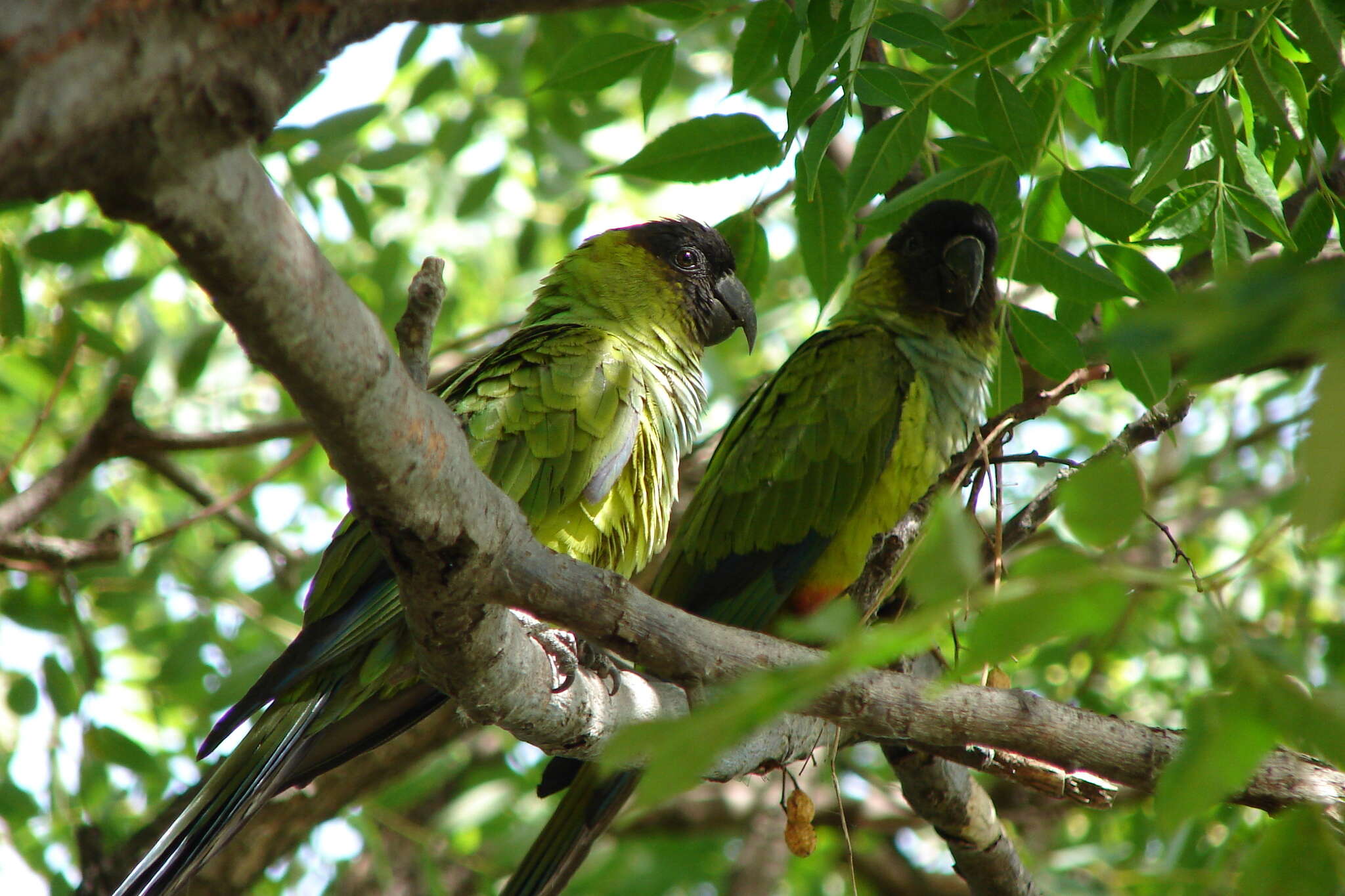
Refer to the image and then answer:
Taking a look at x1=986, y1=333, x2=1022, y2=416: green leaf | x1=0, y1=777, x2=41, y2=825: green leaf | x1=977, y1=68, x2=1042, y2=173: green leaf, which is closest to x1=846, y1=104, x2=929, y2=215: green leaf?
x1=977, y1=68, x2=1042, y2=173: green leaf

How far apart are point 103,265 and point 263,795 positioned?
3036 mm

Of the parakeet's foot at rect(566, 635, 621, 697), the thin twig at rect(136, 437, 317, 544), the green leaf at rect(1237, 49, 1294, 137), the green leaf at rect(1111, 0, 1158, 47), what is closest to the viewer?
the green leaf at rect(1111, 0, 1158, 47)

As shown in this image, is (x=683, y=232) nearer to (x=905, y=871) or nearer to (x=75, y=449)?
(x=75, y=449)

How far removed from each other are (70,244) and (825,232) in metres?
2.37

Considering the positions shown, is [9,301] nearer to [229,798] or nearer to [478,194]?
[229,798]

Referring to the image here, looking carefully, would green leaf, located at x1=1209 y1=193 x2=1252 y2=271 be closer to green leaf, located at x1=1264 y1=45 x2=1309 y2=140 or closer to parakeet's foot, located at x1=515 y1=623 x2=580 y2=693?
green leaf, located at x1=1264 y1=45 x2=1309 y2=140

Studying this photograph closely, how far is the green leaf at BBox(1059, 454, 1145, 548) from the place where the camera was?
3.05ft

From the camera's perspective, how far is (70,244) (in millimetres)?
3240

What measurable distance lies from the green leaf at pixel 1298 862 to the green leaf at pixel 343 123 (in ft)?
11.2

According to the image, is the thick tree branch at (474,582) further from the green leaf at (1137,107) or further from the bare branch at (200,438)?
the bare branch at (200,438)

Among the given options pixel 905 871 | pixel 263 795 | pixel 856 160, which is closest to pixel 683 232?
pixel 856 160

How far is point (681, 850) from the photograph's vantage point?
471cm

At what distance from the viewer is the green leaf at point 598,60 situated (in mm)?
2600

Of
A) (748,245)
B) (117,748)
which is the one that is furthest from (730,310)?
(117,748)
